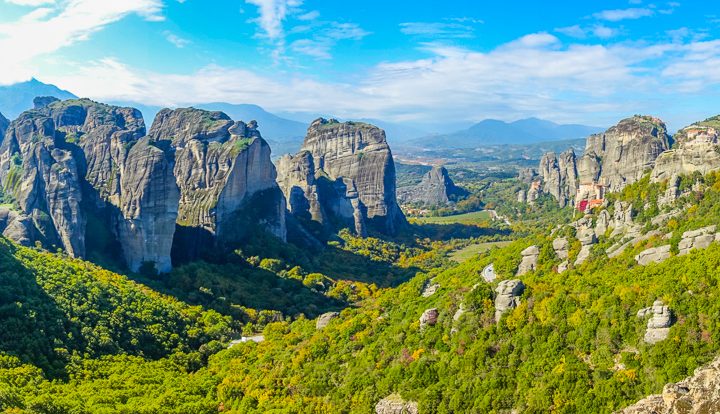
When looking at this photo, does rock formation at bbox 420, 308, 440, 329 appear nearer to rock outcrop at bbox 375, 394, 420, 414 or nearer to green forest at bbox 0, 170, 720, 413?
green forest at bbox 0, 170, 720, 413

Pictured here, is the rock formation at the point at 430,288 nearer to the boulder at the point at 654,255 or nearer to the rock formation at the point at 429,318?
the rock formation at the point at 429,318

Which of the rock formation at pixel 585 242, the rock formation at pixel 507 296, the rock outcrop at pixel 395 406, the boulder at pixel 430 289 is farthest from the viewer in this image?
the boulder at pixel 430 289

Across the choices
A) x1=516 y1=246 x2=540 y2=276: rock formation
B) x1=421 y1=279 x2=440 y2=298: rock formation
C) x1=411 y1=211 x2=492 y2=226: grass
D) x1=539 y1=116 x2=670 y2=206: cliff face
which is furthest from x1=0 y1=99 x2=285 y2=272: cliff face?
x1=539 y1=116 x2=670 y2=206: cliff face

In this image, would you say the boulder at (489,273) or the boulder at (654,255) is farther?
the boulder at (489,273)

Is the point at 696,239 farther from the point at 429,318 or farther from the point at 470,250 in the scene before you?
the point at 470,250

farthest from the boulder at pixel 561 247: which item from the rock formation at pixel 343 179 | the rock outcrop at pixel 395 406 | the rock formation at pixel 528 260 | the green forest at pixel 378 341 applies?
the rock formation at pixel 343 179

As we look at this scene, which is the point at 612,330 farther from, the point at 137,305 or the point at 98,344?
the point at 137,305

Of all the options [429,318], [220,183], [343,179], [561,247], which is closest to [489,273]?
[561,247]
